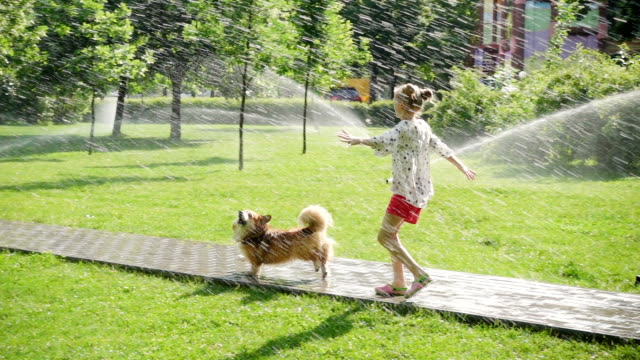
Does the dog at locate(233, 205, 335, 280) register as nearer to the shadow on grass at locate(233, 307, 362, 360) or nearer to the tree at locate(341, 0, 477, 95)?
the shadow on grass at locate(233, 307, 362, 360)

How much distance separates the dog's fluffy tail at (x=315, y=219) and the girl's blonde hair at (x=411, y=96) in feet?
5.00

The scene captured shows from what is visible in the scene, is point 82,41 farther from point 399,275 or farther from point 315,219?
point 399,275

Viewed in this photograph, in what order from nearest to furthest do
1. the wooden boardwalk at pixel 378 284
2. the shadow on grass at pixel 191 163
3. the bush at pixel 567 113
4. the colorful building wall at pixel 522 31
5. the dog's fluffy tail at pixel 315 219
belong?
the wooden boardwalk at pixel 378 284 → the dog's fluffy tail at pixel 315 219 → the bush at pixel 567 113 → the shadow on grass at pixel 191 163 → the colorful building wall at pixel 522 31

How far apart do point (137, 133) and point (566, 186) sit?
81.7 ft

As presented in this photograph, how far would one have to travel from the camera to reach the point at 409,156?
6.36 metres

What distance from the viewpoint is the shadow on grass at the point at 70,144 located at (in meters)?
28.1

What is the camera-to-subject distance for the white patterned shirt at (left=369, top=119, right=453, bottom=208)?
249 inches

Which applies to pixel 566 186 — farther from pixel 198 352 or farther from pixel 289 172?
pixel 198 352

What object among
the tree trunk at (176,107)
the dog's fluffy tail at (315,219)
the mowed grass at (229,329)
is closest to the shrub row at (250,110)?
the tree trunk at (176,107)

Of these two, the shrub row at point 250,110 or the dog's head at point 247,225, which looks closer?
the dog's head at point 247,225

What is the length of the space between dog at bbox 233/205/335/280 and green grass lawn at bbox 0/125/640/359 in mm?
433

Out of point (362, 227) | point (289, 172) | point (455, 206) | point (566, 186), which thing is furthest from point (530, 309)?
point (289, 172)

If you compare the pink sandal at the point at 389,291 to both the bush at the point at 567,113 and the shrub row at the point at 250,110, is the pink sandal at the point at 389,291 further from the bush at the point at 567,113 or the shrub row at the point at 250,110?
the shrub row at the point at 250,110

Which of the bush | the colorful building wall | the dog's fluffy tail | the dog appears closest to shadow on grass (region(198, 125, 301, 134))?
the colorful building wall
